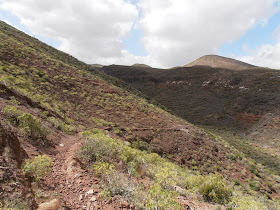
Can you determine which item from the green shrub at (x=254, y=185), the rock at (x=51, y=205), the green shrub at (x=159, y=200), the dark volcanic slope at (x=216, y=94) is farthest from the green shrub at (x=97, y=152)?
the dark volcanic slope at (x=216, y=94)

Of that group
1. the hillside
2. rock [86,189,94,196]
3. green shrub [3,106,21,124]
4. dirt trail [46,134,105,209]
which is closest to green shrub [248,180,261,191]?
the hillside

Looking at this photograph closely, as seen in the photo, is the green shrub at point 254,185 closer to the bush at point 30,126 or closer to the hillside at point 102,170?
the hillside at point 102,170

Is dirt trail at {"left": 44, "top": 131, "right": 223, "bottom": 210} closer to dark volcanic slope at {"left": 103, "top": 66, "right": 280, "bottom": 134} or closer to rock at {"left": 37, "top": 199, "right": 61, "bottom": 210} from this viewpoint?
rock at {"left": 37, "top": 199, "right": 61, "bottom": 210}

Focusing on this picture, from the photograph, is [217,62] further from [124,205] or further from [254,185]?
[124,205]

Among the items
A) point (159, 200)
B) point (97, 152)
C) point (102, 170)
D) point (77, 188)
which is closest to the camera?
point (159, 200)

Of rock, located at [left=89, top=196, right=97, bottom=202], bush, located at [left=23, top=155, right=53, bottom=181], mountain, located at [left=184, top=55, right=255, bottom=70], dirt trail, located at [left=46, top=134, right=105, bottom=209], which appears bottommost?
dirt trail, located at [left=46, top=134, right=105, bottom=209]

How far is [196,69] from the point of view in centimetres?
5731

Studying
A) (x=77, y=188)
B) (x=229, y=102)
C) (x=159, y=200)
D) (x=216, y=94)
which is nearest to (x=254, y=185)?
(x=159, y=200)

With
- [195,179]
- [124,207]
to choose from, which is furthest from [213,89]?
[124,207]

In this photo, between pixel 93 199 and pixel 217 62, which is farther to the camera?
pixel 217 62

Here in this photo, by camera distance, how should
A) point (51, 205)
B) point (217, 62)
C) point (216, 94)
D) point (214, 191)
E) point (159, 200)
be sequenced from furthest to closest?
point (217, 62) < point (216, 94) < point (214, 191) < point (159, 200) < point (51, 205)

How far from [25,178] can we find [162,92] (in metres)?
47.3

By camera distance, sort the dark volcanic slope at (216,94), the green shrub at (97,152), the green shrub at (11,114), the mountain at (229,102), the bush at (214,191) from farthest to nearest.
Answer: the dark volcanic slope at (216,94), the mountain at (229,102), the green shrub at (11,114), the green shrub at (97,152), the bush at (214,191)

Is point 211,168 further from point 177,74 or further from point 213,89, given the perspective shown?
point 177,74
